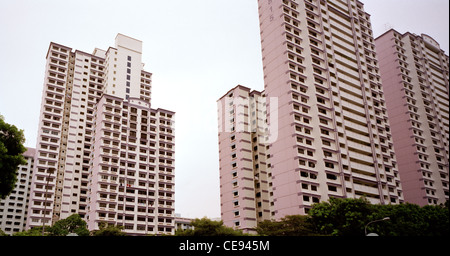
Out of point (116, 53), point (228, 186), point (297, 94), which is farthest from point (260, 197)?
point (116, 53)

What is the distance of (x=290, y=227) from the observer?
54.2 m

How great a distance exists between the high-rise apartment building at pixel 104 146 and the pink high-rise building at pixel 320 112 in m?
22.5

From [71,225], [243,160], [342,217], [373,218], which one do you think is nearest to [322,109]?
[243,160]

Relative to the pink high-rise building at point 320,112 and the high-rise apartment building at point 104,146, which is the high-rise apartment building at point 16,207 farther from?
the pink high-rise building at point 320,112

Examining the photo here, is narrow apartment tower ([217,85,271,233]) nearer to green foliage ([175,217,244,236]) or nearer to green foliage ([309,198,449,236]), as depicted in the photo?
green foliage ([309,198,449,236])

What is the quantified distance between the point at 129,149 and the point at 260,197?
1463 inches

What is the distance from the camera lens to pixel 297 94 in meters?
71.3

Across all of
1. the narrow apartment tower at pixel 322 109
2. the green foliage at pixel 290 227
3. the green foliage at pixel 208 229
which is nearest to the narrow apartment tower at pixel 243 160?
the narrow apartment tower at pixel 322 109

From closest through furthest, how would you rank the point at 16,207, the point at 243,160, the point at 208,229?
1. the point at 208,229
2. the point at 243,160
3. the point at 16,207

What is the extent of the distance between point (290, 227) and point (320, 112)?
27.1m

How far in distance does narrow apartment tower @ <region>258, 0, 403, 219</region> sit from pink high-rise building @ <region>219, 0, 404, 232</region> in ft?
0.61

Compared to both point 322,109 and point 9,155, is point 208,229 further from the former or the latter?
point 322,109

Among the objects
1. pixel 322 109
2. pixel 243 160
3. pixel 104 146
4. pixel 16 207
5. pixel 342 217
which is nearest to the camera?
Answer: pixel 342 217
